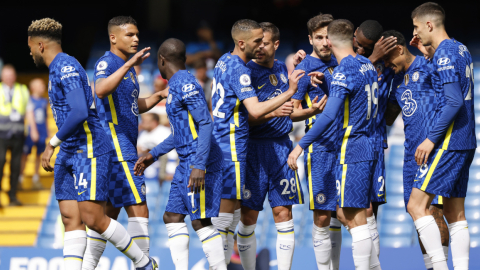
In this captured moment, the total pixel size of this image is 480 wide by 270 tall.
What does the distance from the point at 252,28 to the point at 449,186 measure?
2214mm

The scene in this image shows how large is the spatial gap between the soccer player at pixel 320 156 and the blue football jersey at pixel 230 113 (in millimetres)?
649

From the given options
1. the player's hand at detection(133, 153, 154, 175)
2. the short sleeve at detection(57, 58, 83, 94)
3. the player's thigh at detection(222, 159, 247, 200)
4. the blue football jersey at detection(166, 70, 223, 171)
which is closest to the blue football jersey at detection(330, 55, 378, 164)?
the player's thigh at detection(222, 159, 247, 200)


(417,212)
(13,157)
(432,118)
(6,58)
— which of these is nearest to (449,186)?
(417,212)

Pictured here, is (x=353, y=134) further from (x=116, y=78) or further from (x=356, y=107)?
(x=116, y=78)

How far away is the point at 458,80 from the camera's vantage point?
15.4 ft

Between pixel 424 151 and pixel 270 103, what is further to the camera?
pixel 270 103

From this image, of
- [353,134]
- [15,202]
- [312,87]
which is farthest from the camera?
[15,202]

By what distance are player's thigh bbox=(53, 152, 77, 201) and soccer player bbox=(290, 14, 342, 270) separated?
85.1 inches

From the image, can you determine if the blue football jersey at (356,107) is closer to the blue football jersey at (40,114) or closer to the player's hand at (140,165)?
the player's hand at (140,165)

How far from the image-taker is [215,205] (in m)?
4.82

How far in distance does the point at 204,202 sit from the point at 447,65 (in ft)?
7.71

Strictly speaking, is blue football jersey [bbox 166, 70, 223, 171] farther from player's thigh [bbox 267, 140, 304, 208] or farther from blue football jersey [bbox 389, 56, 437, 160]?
blue football jersey [bbox 389, 56, 437, 160]

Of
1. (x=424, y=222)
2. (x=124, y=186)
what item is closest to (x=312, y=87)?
(x=424, y=222)

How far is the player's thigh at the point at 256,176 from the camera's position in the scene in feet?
18.0
